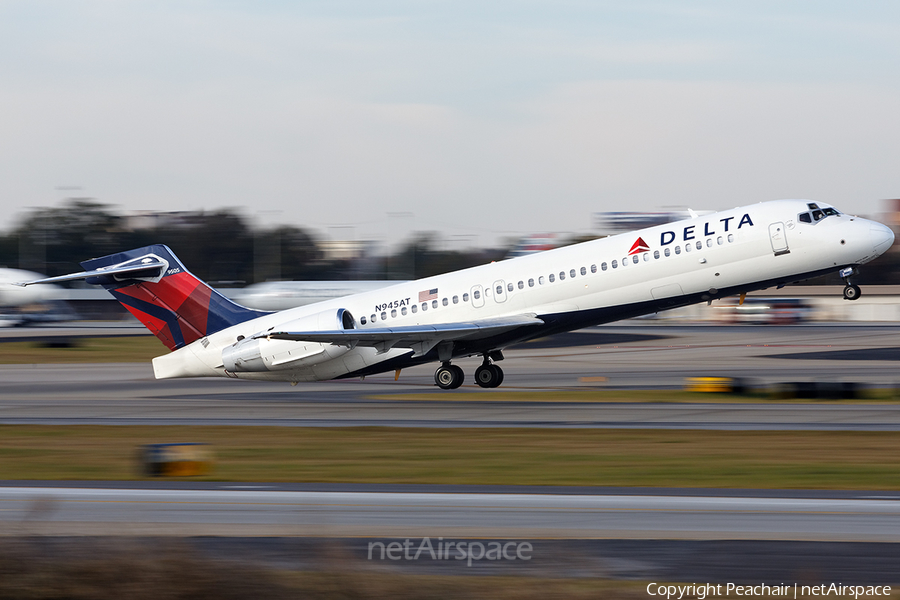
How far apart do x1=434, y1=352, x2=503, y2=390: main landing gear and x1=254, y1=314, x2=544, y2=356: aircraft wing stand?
6.22ft

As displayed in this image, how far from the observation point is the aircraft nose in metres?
28.9

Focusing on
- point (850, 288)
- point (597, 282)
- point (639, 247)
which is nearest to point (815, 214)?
point (850, 288)

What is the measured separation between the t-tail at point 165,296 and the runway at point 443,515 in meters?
17.2

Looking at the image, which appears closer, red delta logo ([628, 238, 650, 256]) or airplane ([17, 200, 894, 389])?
airplane ([17, 200, 894, 389])

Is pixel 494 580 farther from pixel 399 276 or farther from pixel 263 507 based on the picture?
pixel 399 276

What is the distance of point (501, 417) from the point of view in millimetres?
25969

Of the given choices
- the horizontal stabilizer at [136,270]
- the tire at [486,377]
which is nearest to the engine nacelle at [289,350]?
the horizontal stabilizer at [136,270]

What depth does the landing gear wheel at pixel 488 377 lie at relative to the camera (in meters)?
34.5

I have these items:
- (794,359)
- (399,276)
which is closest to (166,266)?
(794,359)

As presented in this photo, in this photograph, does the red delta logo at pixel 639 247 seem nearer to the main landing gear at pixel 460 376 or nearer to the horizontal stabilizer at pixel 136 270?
the main landing gear at pixel 460 376

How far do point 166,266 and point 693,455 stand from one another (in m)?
20.0

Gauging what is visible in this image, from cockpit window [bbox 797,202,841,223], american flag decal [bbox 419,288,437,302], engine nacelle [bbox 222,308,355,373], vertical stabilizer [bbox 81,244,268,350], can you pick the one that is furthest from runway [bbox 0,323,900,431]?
cockpit window [bbox 797,202,841,223]

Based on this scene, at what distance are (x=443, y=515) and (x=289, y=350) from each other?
19.8 metres

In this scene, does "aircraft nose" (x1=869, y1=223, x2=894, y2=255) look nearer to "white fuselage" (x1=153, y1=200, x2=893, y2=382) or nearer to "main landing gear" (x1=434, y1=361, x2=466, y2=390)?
"white fuselage" (x1=153, y1=200, x2=893, y2=382)
